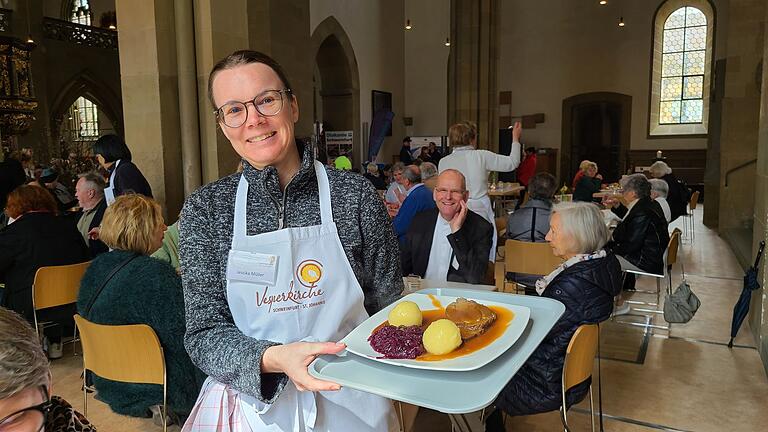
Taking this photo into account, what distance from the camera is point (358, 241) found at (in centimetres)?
124

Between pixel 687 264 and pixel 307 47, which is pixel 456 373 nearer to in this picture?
pixel 307 47

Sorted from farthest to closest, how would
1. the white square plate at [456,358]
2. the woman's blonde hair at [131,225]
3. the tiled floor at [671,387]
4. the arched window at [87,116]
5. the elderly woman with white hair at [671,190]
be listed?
the arched window at [87,116] → the elderly woman with white hair at [671,190] → the tiled floor at [671,387] → the woman's blonde hair at [131,225] → the white square plate at [456,358]

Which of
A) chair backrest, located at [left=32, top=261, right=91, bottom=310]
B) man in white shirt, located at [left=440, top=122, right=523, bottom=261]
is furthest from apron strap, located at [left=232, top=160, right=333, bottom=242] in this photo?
man in white shirt, located at [left=440, top=122, right=523, bottom=261]

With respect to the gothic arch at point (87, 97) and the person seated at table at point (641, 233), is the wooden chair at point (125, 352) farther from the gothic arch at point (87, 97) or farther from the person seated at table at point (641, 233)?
the gothic arch at point (87, 97)

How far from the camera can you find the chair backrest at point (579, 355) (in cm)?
217

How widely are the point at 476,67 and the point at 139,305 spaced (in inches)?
432

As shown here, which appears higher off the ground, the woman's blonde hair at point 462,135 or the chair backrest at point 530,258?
the woman's blonde hair at point 462,135

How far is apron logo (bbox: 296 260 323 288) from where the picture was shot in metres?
1.20

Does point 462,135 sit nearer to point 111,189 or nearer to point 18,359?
point 111,189

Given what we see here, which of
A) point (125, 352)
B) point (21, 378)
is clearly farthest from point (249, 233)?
point (125, 352)

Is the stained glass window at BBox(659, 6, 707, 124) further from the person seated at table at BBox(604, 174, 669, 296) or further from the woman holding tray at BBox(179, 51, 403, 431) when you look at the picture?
the woman holding tray at BBox(179, 51, 403, 431)

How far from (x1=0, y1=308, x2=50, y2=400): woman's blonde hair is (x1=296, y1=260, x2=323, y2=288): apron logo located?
1.57 feet

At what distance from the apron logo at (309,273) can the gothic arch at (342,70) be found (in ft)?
39.5

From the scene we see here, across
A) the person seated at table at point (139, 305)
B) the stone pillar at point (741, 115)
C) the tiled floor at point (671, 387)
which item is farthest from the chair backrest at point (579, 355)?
the stone pillar at point (741, 115)
